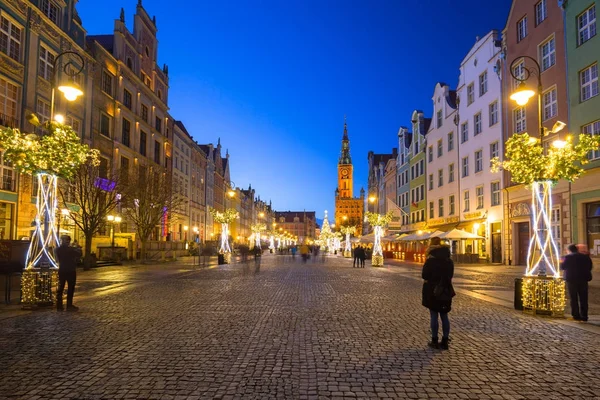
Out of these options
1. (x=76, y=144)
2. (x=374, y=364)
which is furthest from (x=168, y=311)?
(x=374, y=364)

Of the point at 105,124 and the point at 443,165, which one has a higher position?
the point at 105,124

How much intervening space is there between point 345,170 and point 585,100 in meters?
161

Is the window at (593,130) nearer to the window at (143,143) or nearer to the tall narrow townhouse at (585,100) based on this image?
the tall narrow townhouse at (585,100)

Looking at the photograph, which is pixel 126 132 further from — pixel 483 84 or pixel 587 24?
pixel 587 24

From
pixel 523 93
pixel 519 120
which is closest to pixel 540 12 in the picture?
pixel 519 120

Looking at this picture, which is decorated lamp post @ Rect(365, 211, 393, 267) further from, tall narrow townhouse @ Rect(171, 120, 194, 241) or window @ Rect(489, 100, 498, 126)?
tall narrow townhouse @ Rect(171, 120, 194, 241)

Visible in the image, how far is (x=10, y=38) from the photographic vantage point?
2759cm

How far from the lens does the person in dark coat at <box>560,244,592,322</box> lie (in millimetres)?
10789

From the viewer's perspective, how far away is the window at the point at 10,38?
26936 mm

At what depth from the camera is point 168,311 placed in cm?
1173

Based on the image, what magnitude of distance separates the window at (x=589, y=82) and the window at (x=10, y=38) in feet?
103

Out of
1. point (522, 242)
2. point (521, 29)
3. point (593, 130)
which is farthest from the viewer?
point (522, 242)

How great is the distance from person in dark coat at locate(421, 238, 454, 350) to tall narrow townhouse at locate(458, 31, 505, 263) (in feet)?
101

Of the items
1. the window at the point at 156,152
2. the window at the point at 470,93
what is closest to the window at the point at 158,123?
the window at the point at 156,152
